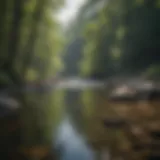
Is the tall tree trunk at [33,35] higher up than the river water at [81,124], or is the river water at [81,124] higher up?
the tall tree trunk at [33,35]

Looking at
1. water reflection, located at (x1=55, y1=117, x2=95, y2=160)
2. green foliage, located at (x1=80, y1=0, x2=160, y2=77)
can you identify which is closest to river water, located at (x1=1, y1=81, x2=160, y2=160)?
water reflection, located at (x1=55, y1=117, x2=95, y2=160)

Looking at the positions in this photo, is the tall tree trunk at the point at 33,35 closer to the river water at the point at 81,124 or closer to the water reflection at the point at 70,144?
the river water at the point at 81,124

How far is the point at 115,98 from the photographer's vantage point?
147 centimetres

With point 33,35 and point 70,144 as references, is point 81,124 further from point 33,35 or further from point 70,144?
point 33,35

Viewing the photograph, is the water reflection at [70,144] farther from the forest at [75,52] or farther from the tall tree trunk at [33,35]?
the tall tree trunk at [33,35]

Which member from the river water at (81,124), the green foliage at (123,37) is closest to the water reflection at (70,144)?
the river water at (81,124)

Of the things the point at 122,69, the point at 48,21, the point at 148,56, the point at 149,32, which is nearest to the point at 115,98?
the point at 122,69

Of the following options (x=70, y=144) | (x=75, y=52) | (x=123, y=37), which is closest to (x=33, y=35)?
(x=75, y=52)

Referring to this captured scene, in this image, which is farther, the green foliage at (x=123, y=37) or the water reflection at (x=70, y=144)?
the green foliage at (x=123, y=37)

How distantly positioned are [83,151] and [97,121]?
0.52ft

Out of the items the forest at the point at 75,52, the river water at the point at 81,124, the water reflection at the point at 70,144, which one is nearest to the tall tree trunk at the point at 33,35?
the forest at the point at 75,52

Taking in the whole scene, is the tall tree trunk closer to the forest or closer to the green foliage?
the forest

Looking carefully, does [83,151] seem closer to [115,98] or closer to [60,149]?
[60,149]

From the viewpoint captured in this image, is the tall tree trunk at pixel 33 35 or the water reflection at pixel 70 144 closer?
the water reflection at pixel 70 144
